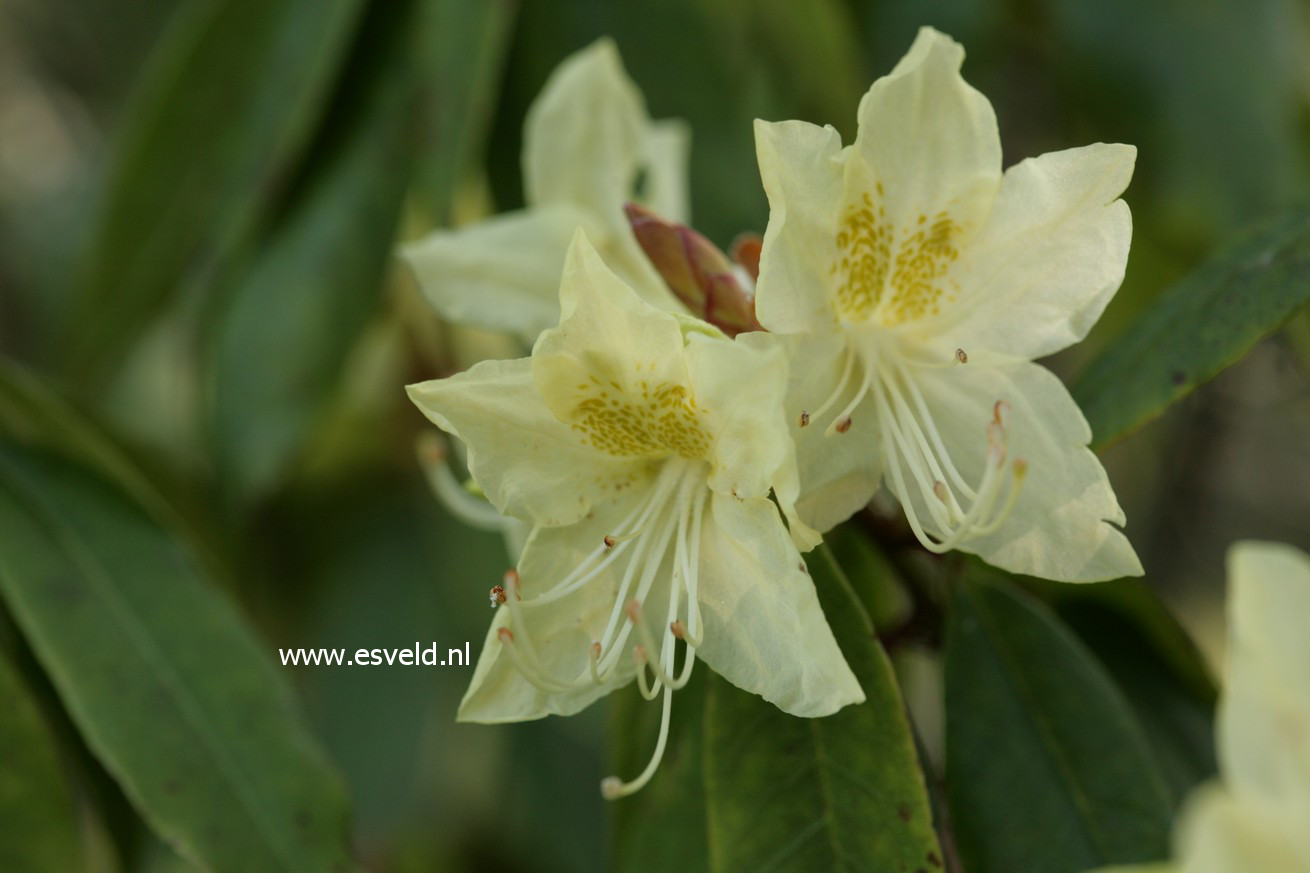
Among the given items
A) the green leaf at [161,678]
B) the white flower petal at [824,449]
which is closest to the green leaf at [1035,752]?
the white flower petal at [824,449]

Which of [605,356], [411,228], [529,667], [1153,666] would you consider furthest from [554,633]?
[411,228]

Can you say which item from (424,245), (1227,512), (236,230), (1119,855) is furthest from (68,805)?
(1227,512)

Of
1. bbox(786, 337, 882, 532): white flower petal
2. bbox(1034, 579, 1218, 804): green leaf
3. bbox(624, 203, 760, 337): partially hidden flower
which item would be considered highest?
bbox(624, 203, 760, 337): partially hidden flower

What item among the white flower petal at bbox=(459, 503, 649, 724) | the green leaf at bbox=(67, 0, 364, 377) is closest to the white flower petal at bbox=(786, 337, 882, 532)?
the white flower petal at bbox=(459, 503, 649, 724)

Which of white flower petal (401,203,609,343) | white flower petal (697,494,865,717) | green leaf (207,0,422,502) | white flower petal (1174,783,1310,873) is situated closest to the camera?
white flower petal (1174,783,1310,873)

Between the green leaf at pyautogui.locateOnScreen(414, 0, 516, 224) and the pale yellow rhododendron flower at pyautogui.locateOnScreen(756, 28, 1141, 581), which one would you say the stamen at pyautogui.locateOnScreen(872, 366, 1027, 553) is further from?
the green leaf at pyautogui.locateOnScreen(414, 0, 516, 224)

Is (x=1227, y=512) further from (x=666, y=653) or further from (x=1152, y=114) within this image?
(x=666, y=653)

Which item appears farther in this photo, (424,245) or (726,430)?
(424,245)
